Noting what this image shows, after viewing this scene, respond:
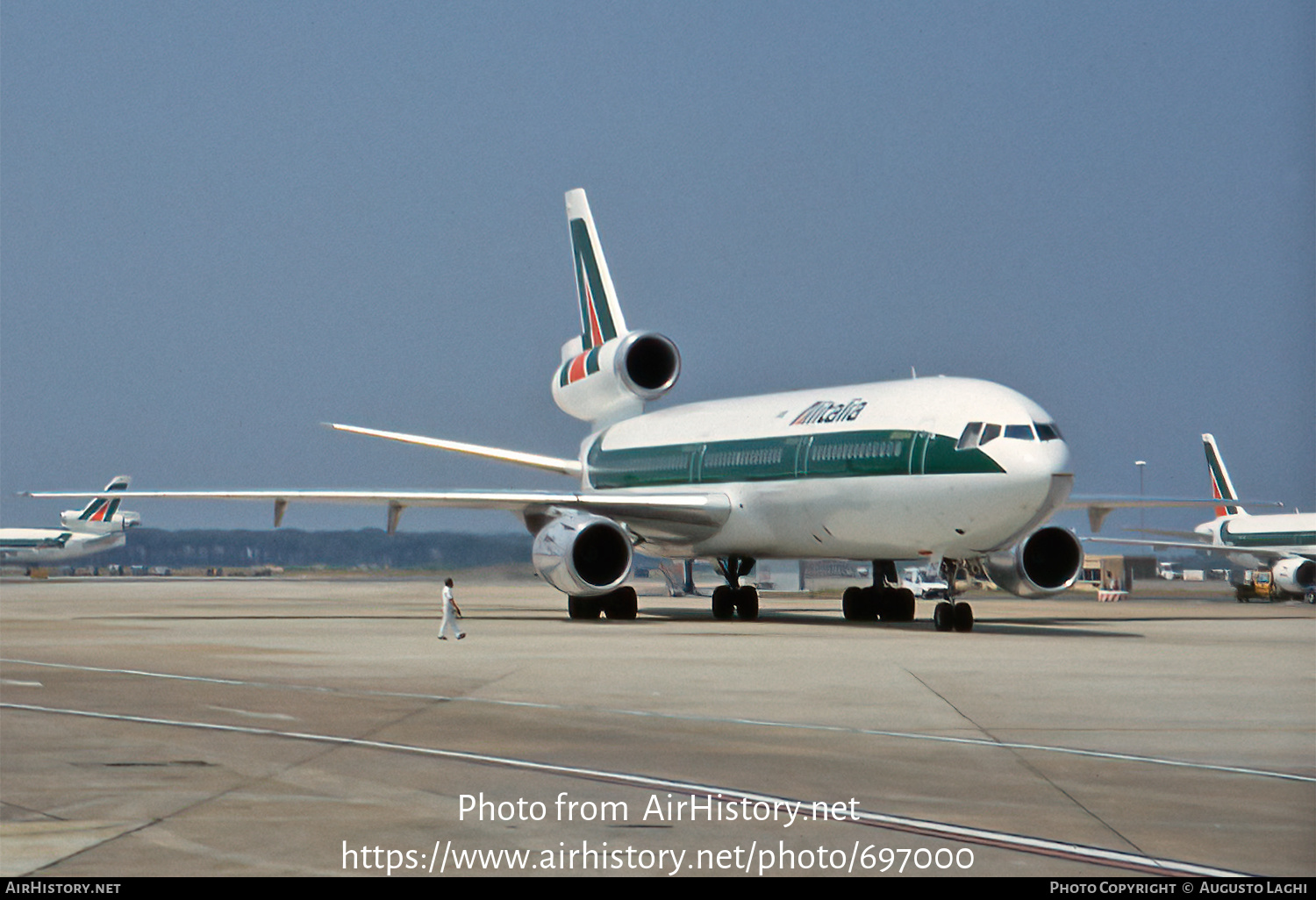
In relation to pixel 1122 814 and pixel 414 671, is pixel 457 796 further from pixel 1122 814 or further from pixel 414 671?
pixel 414 671

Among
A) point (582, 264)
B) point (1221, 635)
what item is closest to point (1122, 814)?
point (1221, 635)

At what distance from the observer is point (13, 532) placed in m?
99.0

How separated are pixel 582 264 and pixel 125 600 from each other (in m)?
19.2

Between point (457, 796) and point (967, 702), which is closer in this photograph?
point (457, 796)

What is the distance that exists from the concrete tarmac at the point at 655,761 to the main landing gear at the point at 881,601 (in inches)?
357

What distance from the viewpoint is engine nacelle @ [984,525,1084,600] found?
1080 inches

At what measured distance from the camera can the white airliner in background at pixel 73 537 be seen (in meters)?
95.3

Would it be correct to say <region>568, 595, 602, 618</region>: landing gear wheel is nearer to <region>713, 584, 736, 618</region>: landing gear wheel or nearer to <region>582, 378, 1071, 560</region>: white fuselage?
<region>713, 584, 736, 618</region>: landing gear wheel

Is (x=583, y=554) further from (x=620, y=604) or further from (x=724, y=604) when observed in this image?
(x=724, y=604)

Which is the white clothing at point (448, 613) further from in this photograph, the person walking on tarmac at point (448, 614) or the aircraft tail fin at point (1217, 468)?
the aircraft tail fin at point (1217, 468)

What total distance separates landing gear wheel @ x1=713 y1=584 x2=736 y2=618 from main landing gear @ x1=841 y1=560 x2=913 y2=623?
2610mm

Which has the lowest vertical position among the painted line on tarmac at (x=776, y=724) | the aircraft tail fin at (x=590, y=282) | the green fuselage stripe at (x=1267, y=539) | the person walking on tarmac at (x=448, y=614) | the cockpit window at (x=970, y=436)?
the painted line on tarmac at (x=776, y=724)

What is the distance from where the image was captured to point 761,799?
8422 mm

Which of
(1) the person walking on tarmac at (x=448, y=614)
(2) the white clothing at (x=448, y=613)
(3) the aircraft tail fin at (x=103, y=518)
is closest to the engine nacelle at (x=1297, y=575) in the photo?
(1) the person walking on tarmac at (x=448, y=614)
